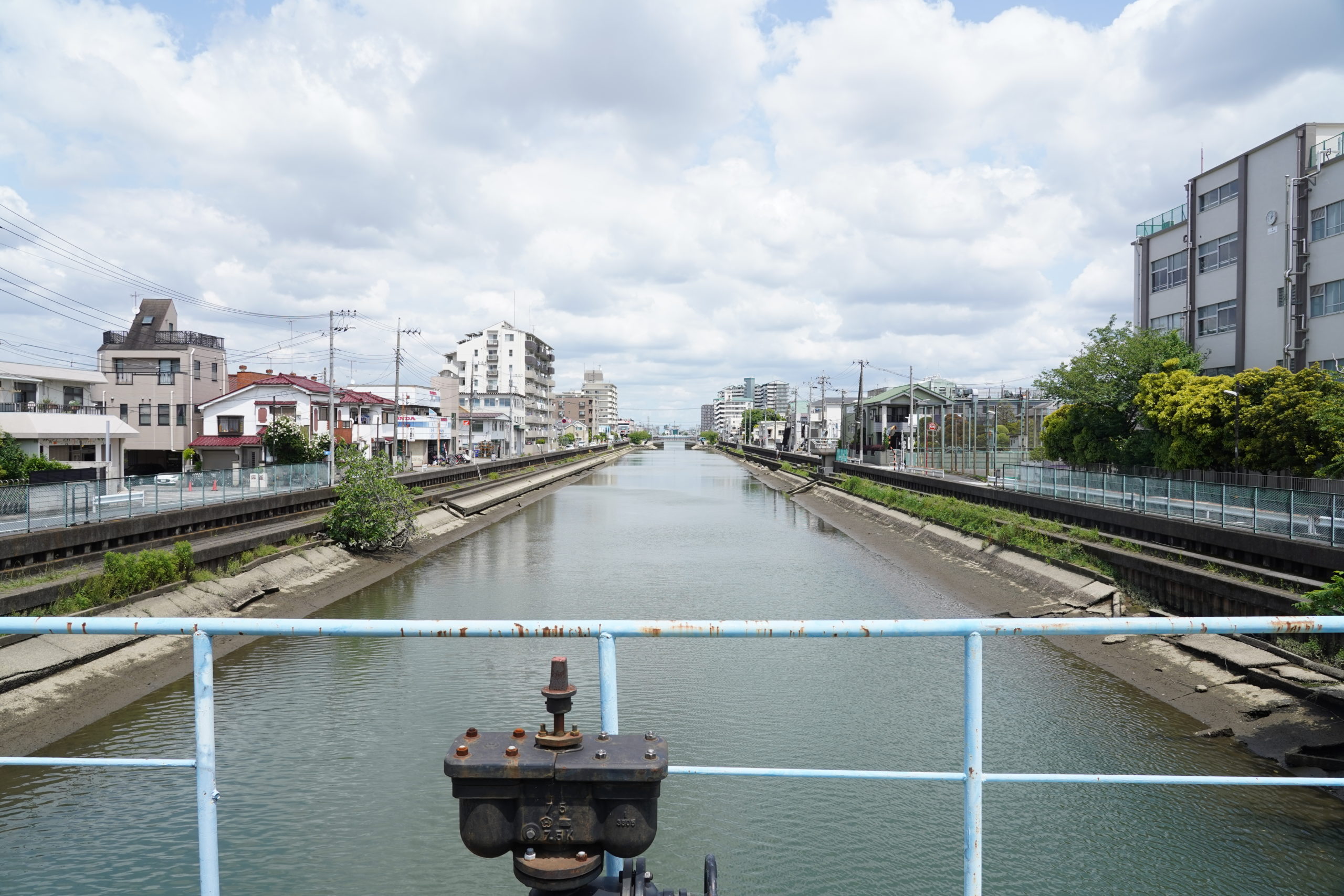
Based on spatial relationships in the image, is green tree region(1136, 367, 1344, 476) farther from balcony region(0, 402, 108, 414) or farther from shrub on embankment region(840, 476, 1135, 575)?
balcony region(0, 402, 108, 414)

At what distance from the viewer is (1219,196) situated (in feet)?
115

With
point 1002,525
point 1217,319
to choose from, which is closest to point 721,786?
point 1002,525

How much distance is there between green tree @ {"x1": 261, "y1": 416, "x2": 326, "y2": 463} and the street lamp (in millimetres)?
40131

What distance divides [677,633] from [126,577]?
2039 centimetres

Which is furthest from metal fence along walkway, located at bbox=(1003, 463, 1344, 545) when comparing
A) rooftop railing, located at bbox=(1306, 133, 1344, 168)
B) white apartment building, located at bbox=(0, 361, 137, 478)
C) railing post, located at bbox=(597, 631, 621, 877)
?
white apartment building, located at bbox=(0, 361, 137, 478)

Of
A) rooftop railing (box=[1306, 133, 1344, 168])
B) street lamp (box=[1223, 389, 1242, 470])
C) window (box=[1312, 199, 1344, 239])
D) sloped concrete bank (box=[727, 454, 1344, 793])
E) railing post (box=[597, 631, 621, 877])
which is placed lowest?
sloped concrete bank (box=[727, 454, 1344, 793])

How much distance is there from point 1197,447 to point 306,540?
97.3ft

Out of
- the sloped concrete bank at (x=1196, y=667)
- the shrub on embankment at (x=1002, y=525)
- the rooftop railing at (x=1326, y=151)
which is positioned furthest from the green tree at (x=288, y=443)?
the rooftop railing at (x=1326, y=151)

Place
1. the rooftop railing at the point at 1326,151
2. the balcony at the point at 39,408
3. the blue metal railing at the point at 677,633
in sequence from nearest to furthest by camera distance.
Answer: the blue metal railing at the point at 677,633
the rooftop railing at the point at 1326,151
the balcony at the point at 39,408

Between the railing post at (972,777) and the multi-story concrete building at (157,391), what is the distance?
51774mm

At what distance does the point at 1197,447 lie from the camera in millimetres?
27172

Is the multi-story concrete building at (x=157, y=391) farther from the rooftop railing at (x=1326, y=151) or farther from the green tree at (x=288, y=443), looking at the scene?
the rooftop railing at (x=1326, y=151)

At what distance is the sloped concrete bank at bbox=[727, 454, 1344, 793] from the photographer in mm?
12680

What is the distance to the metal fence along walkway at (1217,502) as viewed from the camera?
16.9m
